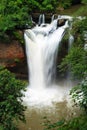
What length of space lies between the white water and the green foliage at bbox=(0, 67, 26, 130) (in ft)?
16.5

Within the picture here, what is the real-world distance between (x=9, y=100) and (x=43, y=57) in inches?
242

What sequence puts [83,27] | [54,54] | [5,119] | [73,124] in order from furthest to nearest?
[54,54] < [5,119] < [83,27] < [73,124]

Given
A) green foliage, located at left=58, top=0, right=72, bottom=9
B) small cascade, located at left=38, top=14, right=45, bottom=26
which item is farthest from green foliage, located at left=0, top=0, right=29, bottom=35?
green foliage, located at left=58, top=0, right=72, bottom=9

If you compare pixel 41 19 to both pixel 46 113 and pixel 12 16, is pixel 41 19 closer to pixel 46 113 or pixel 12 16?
pixel 12 16

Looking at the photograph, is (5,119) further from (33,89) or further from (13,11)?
(13,11)

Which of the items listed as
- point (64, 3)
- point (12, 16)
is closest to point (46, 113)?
point (12, 16)

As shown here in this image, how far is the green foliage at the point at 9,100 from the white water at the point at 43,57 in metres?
5.03

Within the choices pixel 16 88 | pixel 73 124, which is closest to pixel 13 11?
pixel 16 88

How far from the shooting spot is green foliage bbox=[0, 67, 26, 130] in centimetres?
1134

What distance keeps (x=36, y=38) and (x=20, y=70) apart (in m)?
1.71

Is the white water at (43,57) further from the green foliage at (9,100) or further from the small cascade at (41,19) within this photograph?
the green foliage at (9,100)

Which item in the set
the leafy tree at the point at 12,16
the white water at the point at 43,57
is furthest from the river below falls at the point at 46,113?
the leafy tree at the point at 12,16

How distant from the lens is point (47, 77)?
17.6m

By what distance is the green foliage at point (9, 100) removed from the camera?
1134 centimetres
